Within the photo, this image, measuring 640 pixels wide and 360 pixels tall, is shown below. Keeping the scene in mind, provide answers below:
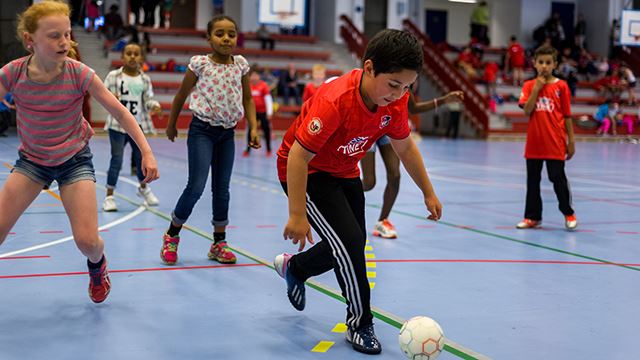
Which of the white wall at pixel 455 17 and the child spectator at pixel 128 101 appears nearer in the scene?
the child spectator at pixel 128 101

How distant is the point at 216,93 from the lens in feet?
19.0

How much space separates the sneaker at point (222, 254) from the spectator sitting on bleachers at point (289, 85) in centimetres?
2120

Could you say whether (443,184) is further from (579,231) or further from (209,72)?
(209,72)

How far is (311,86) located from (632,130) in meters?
22.5

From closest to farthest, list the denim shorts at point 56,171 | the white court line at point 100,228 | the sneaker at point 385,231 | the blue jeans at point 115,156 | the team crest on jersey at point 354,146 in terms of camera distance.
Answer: the team crest on jersey at point 354,146 → the denim shorts at point 56,171 → the white court line at point 100,228 → the sneaker at point 385,231 → the blue jeans at point 115,156

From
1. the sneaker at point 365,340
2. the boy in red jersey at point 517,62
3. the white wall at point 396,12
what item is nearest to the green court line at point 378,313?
the sneaker at point 365,340

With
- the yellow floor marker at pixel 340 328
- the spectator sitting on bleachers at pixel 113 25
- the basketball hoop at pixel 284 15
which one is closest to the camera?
the yellow floor marker at pixel 340 328

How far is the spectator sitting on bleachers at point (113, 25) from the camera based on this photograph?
2700 cm

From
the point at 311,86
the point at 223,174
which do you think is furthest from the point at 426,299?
the point at 311,86

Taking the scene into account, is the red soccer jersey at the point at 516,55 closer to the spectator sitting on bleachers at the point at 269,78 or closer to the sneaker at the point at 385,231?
the spectator sitting on bleachers at the point at 269,78

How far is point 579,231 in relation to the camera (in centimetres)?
780

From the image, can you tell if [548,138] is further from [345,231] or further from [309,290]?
[345,231]

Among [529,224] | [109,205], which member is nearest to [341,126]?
[529,224]

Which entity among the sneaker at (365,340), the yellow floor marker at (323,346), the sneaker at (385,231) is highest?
the sneaker at (365,340)
